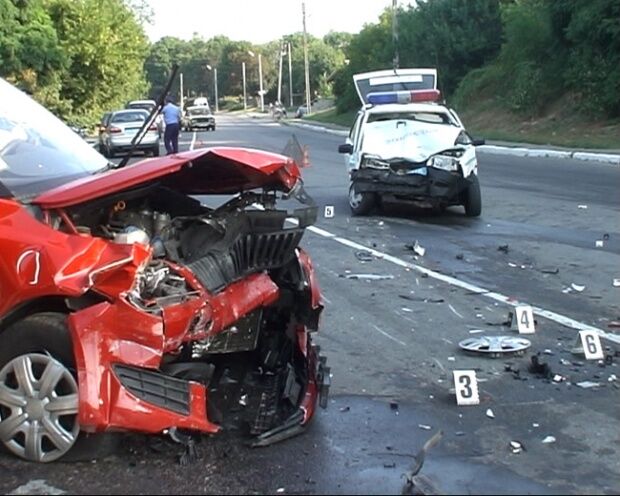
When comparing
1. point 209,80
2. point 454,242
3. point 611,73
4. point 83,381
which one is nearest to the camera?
point 83,381

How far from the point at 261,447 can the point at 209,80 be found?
150323 millimetres

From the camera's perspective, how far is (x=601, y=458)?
5.06m

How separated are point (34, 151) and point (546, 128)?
31860 mm

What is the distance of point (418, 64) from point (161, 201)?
48.3 meters

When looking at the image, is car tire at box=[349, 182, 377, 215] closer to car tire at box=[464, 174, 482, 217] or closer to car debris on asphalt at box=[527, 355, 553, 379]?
car tire at box=[464, 174, 482, 217]

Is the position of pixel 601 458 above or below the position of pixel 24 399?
below

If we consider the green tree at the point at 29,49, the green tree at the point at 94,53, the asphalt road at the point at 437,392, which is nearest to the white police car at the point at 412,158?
the asphalt road at the point at 437,392

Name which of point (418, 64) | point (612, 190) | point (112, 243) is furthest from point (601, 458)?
point (418, 64)

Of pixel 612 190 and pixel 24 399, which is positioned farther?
pixel 612 190

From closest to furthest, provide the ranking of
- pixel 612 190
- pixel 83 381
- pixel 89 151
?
pixel 83 381 < pixel 89 151 < pixel 612 190

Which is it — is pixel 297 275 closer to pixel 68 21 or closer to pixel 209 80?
pixel 68 21

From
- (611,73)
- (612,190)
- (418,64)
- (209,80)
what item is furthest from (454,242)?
→ (209,80)

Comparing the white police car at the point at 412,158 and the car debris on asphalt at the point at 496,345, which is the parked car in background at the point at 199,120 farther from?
the car debris on asphalt at the point at 496,345

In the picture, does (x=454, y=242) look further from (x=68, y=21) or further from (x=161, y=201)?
(x=68, y=21)
